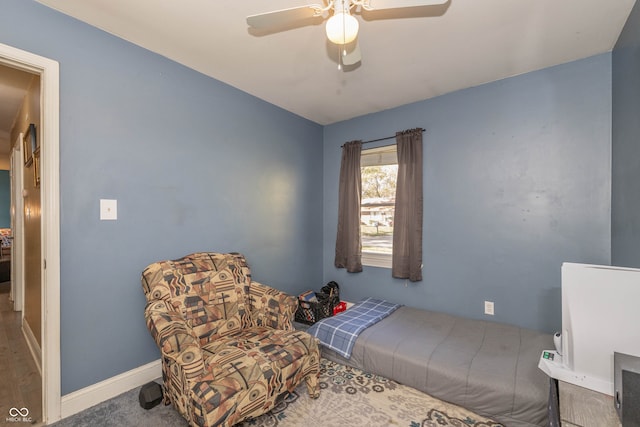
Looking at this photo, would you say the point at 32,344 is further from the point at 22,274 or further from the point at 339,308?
the point at 339,308

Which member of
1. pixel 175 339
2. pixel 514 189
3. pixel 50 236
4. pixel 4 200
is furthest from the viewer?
pixel 4 200

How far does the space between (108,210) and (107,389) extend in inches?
48.5

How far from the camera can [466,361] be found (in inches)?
78.2

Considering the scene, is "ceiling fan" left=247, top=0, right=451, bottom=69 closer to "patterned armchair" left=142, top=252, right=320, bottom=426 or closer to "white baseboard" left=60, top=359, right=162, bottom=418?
"patterned armchair" left=142, top=252, right=320, bottom=426

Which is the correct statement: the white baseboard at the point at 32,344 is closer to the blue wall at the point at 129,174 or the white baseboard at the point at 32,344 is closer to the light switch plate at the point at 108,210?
the blue wall at the point at 129,174

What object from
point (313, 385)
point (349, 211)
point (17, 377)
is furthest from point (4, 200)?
point (313, 385)

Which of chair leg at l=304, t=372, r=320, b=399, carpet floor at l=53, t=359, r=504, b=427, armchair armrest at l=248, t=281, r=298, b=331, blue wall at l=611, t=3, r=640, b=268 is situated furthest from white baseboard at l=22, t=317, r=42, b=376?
blue wall at l=611, t=3, r=640, b=268

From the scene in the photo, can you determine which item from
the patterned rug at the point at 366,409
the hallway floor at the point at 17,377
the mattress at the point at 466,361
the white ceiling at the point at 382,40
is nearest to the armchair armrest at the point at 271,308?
the patterned rug at the point at 366,409

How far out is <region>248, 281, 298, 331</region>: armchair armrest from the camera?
2.16 metres

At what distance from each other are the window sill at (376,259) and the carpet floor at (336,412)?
1513 millimetres

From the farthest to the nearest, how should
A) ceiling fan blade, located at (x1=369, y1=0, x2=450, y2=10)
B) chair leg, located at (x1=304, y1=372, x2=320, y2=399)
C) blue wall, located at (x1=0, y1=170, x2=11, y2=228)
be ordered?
blue wall, located at (x1=0, y1=170, x2=11, y2=228) → chair leg, located at (x1=304, y1=372, x2=320, y2=399) → ceiling fan blade, located at (x1=369, y1=0, x2=450, y2=10)

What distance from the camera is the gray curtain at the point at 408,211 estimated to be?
308 centimetres

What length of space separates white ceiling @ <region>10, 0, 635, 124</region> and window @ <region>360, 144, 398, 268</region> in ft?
2.83

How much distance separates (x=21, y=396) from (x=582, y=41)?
4743 millimetres
